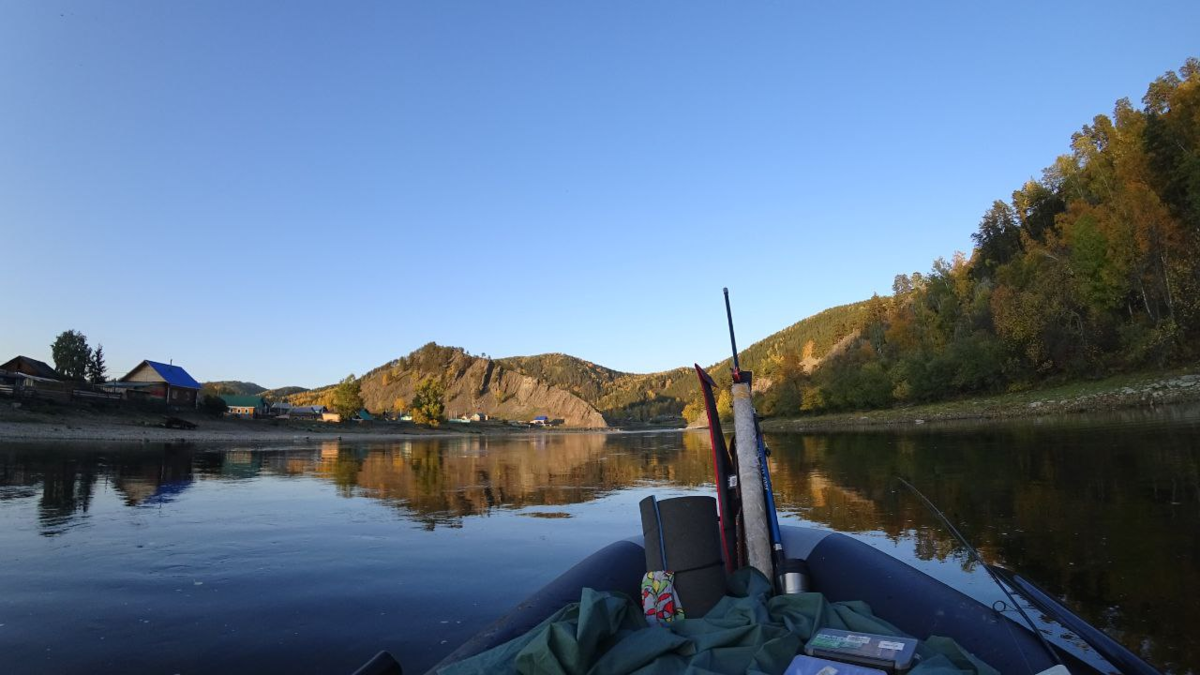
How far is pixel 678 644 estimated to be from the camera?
289 cm

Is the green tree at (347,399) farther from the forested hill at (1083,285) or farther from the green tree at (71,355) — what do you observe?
the forested hill at (1083,285)

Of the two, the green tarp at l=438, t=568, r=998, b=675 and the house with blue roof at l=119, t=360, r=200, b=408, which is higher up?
the house with blue roof at l=119, t=360, r=200, b=408

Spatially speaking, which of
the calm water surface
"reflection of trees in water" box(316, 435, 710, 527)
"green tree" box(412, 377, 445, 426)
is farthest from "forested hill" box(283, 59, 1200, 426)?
"green tree" box(412, 377, 445, 426)

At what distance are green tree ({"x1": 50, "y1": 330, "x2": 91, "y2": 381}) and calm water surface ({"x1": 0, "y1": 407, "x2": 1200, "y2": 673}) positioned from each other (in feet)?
261

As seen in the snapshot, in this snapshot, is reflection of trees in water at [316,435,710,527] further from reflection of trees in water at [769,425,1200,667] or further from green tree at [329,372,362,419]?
green tree at [329,372,362,419]

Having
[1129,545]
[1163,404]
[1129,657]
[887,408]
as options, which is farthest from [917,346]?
[1129,657]

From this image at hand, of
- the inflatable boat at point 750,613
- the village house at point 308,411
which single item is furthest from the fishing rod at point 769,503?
the village house at point 308,411

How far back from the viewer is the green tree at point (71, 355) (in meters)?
76.4

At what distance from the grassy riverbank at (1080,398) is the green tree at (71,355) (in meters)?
101

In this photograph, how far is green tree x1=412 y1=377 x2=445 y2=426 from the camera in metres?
106

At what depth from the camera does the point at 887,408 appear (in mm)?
70375

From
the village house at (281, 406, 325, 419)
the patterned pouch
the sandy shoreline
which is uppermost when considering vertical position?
the village house at (281, 406, 325, 419)

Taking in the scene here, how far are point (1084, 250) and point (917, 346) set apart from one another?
95.0 feet

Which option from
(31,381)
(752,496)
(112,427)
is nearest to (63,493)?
(752,496)
